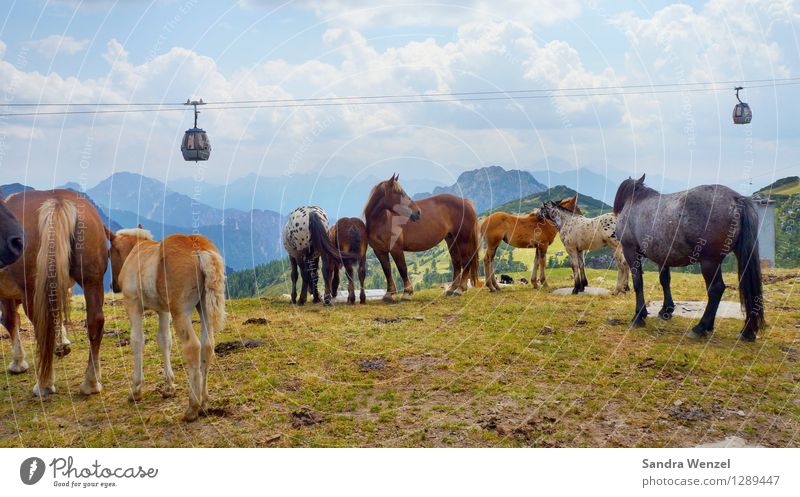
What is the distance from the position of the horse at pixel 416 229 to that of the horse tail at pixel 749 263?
785 centimetres

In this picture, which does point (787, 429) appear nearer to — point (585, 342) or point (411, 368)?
point (585, 342)

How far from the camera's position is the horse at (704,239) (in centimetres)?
1007

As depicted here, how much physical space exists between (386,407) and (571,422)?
2223mm

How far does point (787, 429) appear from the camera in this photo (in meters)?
6.80

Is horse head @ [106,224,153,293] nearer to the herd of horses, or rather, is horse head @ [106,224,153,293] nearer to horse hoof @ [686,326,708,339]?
the herd of horses

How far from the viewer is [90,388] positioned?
805 centimetres

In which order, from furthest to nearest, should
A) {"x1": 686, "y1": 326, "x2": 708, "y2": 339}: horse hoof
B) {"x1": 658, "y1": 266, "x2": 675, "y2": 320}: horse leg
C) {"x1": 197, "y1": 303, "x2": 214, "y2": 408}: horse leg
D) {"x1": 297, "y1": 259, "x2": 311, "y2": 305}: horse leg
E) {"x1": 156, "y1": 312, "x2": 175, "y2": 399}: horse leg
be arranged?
{"x1": 297, "y1": 259, "x2": 311, "y2": 305}: horse leg, {"x1": 658, "y1": 266, "x2": 675, "y2": 320}: horse leg, {"x1": 686, "y1": 326, "x2": 708, "y2": 339}: horse hoof, {"x1": 156, "y1": 312, "x2": 175, "y2": 399}: horse leg, {"x1": 197, "y1": 303, "x2": 214, "y2": 408}: horse leg

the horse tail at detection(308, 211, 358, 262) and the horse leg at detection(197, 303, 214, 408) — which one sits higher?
the horse tail at detection(308, 211, 358, 262)

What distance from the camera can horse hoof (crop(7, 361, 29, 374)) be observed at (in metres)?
9.28

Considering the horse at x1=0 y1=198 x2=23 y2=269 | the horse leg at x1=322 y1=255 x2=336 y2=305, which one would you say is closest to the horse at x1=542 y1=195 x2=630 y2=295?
the horse leg at x1=322 y1=255 x2=336 y2=305

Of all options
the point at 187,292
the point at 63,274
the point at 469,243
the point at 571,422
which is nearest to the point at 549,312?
the point at 469,243

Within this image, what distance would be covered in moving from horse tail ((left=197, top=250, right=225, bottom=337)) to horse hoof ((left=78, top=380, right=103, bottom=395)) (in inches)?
94.2

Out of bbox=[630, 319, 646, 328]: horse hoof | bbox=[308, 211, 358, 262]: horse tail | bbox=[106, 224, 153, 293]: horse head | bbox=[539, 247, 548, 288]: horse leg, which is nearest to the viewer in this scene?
bbox=[106, 224, 153, 293]: horse head

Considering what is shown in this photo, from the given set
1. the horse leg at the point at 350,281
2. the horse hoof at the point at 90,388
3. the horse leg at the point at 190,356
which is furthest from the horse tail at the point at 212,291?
the horse leg at the point at 350,281
